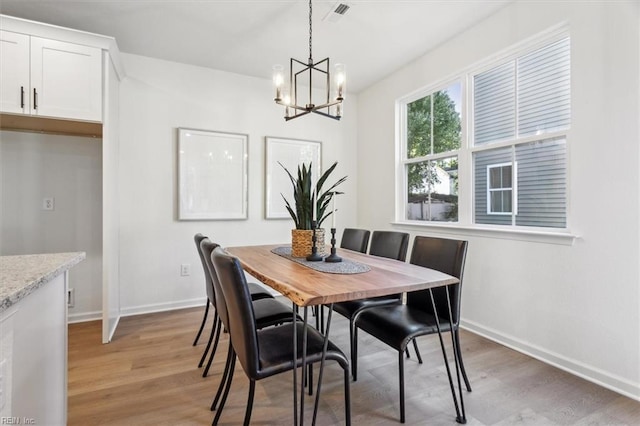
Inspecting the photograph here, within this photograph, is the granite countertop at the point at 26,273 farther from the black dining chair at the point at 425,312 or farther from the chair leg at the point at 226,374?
the black dining chair at the point at 425,312

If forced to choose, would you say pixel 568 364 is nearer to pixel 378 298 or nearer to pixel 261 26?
pixel 378 298

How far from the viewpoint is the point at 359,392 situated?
192 centimetres

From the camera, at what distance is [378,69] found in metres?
3.69

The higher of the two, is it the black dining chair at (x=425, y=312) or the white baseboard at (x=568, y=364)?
the black dining chair at (x=425, y=312)

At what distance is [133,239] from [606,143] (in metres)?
3.99

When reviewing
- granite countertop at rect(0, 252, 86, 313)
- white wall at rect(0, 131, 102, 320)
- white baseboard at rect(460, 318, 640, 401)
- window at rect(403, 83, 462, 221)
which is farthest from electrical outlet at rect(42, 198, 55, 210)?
white baseboard at rect(460, 318, 640, 401)

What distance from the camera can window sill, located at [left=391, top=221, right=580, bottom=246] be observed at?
2205 millimetres

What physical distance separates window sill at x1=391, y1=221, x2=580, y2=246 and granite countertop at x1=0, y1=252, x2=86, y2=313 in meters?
2.78

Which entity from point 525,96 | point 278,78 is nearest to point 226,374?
point 278,78

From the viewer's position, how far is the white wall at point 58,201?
282 cm

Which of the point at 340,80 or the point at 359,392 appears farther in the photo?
the point at 340,80

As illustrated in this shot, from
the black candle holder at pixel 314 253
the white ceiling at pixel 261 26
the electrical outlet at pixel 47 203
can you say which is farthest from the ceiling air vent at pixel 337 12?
the electrical outlet at pixel 47 203

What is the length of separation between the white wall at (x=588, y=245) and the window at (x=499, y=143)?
15cm

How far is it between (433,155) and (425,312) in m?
1.90
